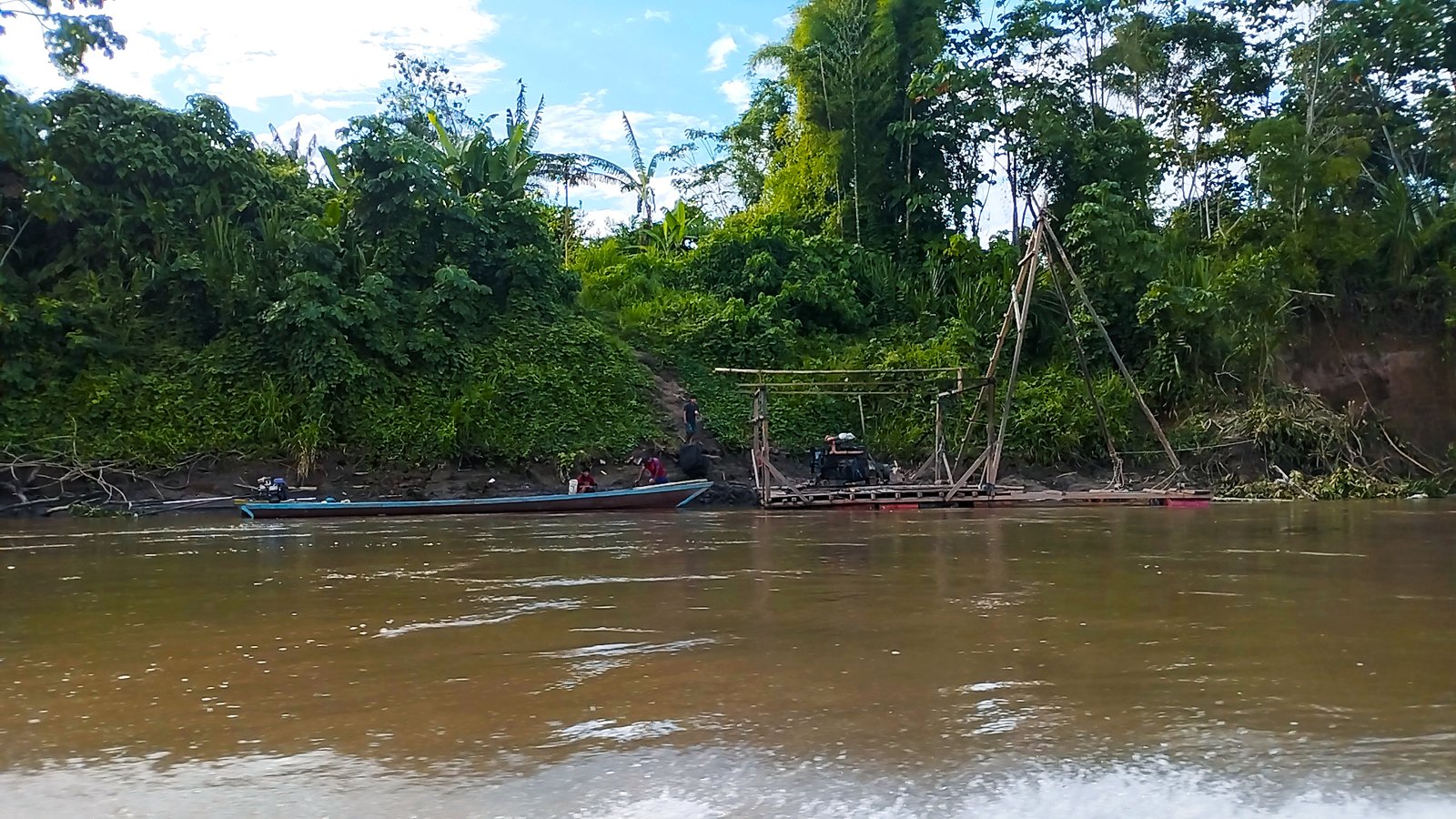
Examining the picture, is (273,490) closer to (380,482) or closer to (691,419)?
(380,482)

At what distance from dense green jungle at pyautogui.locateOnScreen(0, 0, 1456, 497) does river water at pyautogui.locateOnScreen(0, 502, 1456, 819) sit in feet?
27.7

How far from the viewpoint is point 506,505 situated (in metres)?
13.2

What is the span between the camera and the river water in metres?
2.41

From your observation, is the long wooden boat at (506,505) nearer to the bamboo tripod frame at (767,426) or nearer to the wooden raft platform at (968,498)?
the bamboo tripod frame at (767,426)

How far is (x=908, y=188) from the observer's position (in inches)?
806

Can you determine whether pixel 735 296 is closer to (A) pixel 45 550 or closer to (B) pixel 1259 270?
(B) pixel 1259 270

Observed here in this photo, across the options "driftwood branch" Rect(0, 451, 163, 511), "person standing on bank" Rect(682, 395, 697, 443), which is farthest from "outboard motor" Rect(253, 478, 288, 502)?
"person standing on bank" Rect(682, 395, 697, 443)

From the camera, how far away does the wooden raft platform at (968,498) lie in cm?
1234

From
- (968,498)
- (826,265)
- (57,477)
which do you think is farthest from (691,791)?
(826,265)

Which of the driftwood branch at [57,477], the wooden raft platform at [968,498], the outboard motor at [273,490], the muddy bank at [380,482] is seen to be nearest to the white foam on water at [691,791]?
the wooden raft platform at [968,498]

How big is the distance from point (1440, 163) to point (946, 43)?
9.13m

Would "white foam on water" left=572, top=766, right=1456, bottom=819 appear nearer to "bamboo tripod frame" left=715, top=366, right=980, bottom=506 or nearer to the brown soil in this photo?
"bamboo tripod frame" left=715, top=366, right=980, bottom=506

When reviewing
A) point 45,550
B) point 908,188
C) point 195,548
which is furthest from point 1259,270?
point 45,550

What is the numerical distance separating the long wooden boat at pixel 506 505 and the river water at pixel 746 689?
5.70m
